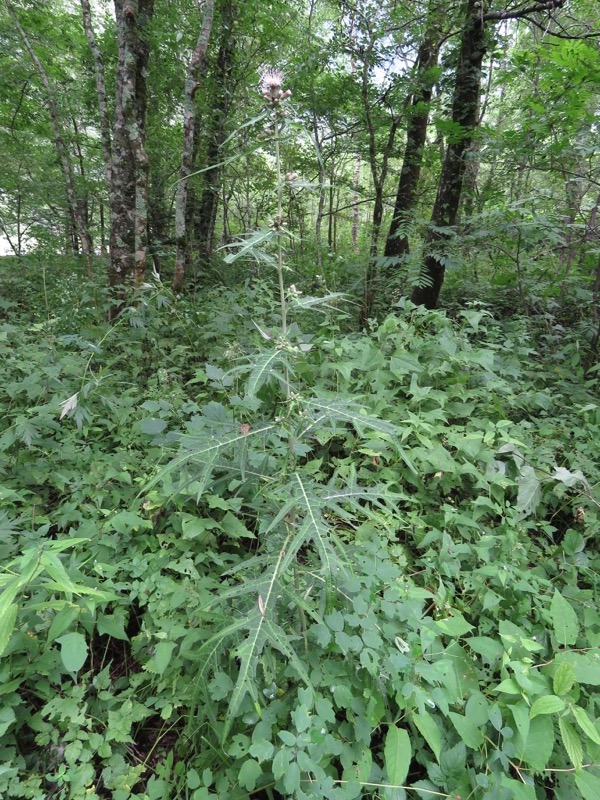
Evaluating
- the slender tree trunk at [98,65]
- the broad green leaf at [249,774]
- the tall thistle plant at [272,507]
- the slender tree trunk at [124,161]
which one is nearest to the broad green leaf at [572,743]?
the tall thistle plant at [272,507]

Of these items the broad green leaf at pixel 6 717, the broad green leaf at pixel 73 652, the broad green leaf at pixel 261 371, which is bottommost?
the broad green leaf at pixel 6 717

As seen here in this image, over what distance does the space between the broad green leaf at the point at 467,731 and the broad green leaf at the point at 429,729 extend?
7cm

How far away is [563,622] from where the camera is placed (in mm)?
1686

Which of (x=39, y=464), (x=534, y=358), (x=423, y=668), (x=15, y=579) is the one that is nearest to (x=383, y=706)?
(x=423, y=668)

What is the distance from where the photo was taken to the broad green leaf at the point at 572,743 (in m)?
1.31

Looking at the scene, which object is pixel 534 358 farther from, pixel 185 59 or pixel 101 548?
pixel 185 59

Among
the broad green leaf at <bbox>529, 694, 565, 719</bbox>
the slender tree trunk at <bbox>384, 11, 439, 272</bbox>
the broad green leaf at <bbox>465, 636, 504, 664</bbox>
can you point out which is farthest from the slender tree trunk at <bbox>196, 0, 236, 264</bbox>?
the broad green leaf at <bbox>529, 694, 565, 719</bbox>

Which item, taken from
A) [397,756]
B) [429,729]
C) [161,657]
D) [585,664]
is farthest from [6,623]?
[585,664]

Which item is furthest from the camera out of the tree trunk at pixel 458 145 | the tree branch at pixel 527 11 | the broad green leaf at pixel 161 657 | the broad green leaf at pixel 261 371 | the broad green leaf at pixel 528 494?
the tree trunk at pixel 458 145

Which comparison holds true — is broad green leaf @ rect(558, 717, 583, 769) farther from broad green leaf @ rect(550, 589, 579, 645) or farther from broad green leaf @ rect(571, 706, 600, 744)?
broad green leaf @ rect(550, 589, 579, 645)

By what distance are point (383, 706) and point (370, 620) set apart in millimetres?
327

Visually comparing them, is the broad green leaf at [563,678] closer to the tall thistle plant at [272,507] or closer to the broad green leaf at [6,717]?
the tall thistle plant at [272,507]

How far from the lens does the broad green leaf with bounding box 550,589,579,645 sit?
165 centimetres

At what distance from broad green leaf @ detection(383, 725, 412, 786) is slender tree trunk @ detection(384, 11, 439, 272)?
189 inches
